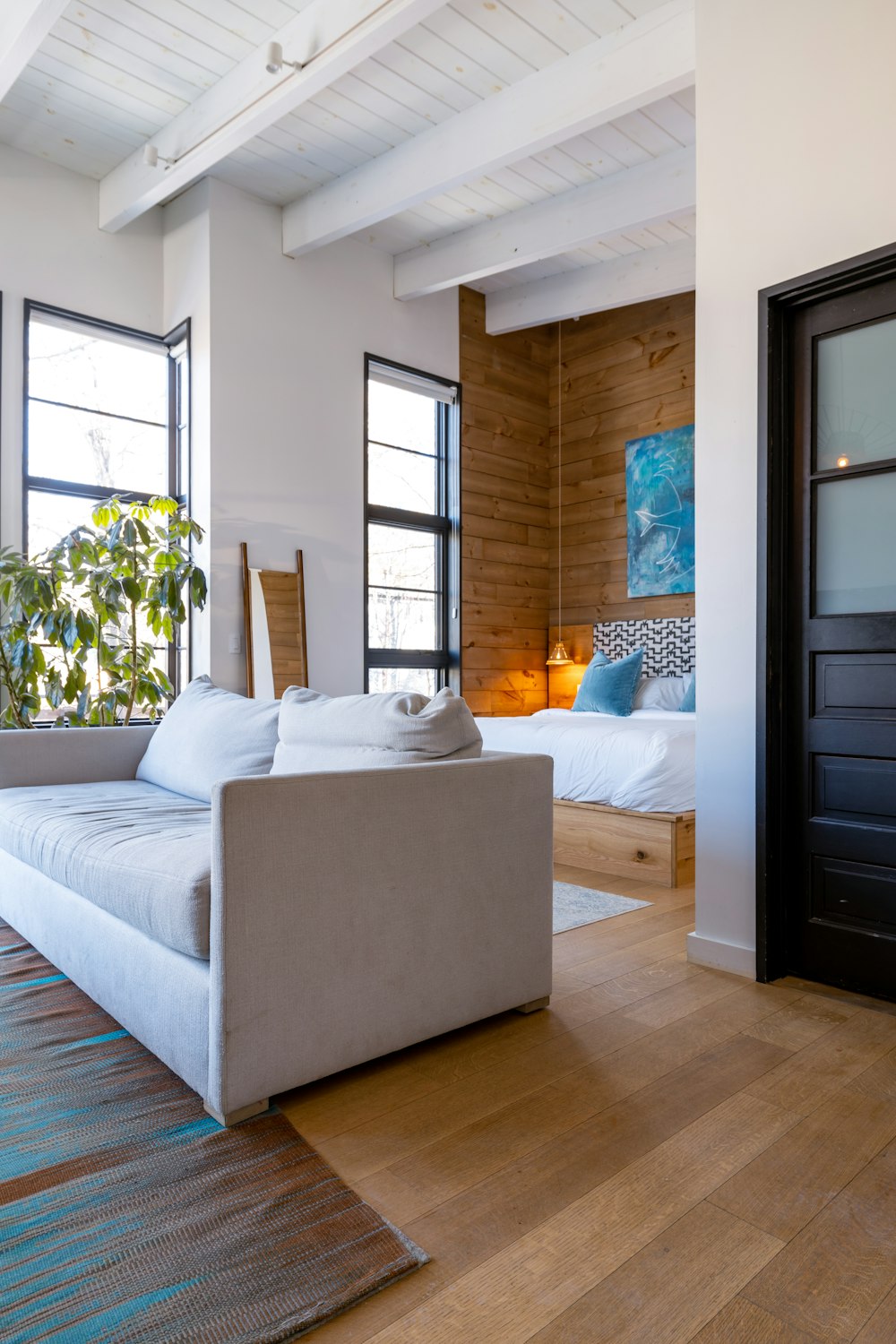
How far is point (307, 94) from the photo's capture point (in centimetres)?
381

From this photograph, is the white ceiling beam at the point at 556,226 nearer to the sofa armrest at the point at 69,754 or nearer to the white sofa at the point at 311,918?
the sofa armrest at the point at 69,754

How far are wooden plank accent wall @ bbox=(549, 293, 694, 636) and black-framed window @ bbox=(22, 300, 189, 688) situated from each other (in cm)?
308

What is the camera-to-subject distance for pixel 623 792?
3.89 m

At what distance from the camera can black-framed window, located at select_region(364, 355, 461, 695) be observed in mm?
6098

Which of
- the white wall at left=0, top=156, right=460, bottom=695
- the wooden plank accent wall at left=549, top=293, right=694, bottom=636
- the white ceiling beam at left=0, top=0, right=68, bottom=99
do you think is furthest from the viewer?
the wooden plank accent wall at left=549, top=293, right=694, bottom=636

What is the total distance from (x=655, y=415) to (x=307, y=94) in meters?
3.41

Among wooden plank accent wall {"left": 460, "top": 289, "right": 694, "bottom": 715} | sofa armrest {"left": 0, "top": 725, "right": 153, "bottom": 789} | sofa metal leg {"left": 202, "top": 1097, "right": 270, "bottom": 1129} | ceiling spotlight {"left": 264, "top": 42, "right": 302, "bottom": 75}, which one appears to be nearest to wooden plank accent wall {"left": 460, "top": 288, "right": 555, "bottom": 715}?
wooden plank accent wall {"left": 460, "top": 289, "right": 694, "bottom": 715}

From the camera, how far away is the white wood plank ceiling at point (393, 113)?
3.67 metres

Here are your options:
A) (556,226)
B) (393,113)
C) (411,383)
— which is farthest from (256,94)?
(411,383)

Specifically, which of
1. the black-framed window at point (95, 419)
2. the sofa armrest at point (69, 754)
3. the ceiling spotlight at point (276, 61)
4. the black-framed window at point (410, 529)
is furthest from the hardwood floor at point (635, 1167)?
the black-framed window at point (410, 529)

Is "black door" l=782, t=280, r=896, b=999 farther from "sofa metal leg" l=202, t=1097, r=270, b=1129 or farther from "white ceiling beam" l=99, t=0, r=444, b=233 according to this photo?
"white ceiling beam" l=99, t=0, r=444, b=233

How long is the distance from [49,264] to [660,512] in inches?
163

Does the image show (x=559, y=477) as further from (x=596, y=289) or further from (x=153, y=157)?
(x=153, y=157)

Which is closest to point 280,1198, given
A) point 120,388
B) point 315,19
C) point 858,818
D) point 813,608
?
point 858,818
